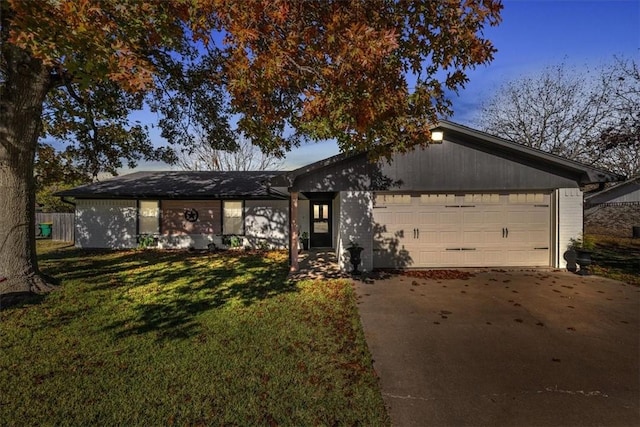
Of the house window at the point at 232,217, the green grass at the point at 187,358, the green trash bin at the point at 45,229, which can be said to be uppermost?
the house window at the point at 232,217

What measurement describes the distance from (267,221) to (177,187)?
15.8 ft

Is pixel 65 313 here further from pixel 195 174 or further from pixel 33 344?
pixel 195 174

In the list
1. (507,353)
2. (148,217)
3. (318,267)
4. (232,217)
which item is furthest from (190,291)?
(148,217)

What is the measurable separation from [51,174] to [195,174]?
8.02 m

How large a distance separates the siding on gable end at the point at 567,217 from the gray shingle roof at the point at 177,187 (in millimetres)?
9980

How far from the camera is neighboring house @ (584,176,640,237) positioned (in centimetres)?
1958

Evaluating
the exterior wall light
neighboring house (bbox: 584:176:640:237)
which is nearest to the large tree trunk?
the exterior wall light

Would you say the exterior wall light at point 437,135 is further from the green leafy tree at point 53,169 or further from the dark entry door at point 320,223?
the green leafy tree at point 53,169

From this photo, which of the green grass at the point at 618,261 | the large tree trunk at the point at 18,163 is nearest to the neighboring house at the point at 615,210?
the green grass at the point at 618,261

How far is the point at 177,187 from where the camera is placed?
628 inches

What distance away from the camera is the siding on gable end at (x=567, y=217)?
32.2 feet

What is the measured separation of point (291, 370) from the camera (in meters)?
3.91

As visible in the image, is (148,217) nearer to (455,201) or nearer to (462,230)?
(455,201)

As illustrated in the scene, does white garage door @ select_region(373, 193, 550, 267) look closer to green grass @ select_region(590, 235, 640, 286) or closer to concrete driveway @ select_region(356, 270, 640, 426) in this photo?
green grass @ select_region(590, 235, 640, 286)
